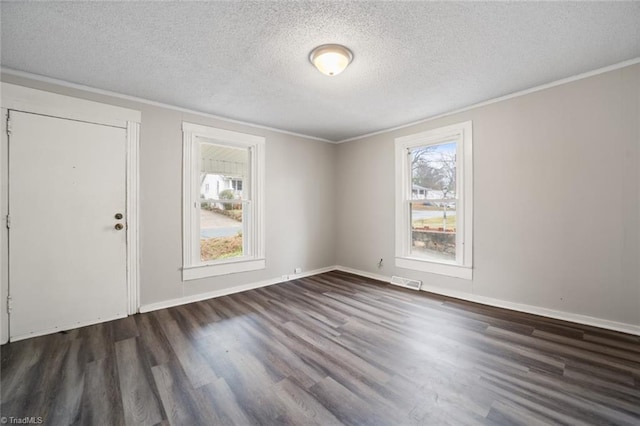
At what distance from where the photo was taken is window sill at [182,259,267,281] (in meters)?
3.44

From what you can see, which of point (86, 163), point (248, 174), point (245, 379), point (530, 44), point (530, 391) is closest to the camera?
point (530, 391)

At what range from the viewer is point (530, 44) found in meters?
2.10

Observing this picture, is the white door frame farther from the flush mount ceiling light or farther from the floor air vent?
the floor air vent

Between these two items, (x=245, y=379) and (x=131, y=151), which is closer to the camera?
(x=245, y=379)

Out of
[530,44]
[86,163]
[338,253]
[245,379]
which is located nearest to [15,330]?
[86,163]

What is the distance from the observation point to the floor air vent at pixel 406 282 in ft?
12.8

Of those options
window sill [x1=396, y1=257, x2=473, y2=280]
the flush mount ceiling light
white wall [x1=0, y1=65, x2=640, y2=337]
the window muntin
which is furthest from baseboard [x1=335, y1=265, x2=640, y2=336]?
the flush mount ceiling light

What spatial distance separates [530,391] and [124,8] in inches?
144

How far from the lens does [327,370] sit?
1.96 m

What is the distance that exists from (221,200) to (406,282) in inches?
121

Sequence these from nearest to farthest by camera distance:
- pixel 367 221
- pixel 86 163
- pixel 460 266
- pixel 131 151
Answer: pixel 86 163
pixel 131 151
pixel 460 266
pixel 367 221

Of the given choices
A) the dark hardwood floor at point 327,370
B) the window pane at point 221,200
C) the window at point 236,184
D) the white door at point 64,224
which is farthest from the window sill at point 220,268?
the window at point 236,184

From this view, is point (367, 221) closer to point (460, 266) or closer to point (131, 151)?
point (460, 266)

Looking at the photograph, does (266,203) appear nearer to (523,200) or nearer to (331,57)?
(331,57)
